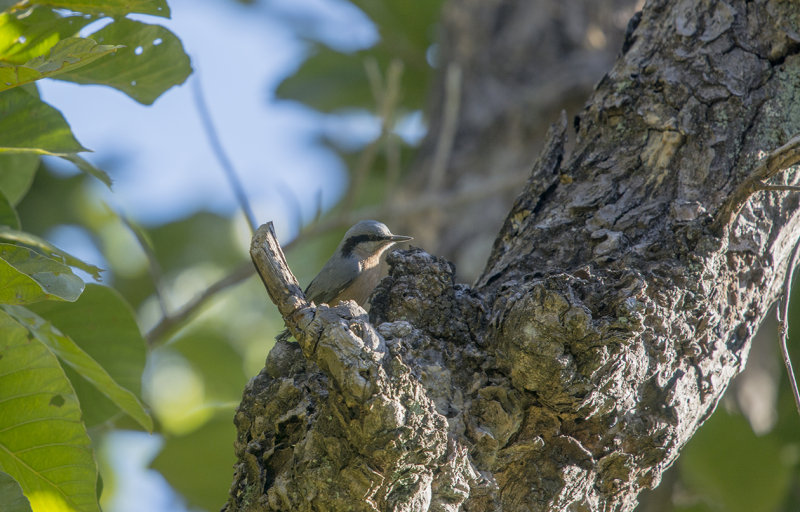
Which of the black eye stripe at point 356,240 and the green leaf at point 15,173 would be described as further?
the black eye stripe at point 356,240

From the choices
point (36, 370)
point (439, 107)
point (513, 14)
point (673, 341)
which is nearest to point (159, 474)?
point (36, 370)

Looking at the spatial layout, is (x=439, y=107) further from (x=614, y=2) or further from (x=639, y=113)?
(x=639, y=113)

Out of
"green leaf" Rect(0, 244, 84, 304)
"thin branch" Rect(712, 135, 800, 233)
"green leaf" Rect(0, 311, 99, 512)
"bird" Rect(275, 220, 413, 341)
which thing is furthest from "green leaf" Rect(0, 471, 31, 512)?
"bird" Rect(275, 220, 413, 341)

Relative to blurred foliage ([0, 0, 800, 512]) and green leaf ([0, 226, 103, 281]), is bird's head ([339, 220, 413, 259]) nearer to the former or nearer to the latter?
blurred foliage ([0, 0, 800, 512])

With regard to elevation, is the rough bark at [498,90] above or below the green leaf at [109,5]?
above

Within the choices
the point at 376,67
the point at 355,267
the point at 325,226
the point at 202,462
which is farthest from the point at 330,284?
the point at 376,67

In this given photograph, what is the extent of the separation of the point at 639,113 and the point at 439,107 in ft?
12.6

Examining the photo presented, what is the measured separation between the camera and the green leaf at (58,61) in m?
1.72

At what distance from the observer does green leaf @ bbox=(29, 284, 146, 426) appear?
246 centimetres

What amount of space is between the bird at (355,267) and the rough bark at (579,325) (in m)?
1.86

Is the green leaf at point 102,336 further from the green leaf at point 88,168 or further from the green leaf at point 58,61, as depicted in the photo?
the green leaf at point 58,61

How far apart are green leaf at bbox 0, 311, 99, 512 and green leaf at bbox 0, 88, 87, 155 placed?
0.57 metres

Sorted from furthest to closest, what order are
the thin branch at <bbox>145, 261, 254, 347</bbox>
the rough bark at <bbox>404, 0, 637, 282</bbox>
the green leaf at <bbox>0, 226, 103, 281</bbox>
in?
the rough bark at <bbox>404, 0, 637, 282</bbox> < the thin branch at <bbox>145, 261, 254, 347</bbox> < the green leaf at <bbox>0, 226, 103, 281</bbox>

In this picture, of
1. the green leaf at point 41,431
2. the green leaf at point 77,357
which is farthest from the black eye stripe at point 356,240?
the green leaf at point 41,431
